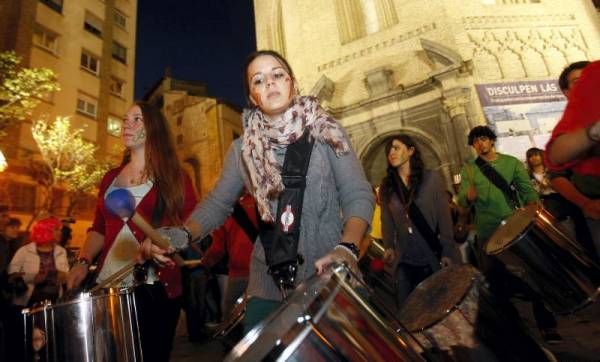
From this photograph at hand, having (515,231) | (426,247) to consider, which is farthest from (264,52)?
(426,247)

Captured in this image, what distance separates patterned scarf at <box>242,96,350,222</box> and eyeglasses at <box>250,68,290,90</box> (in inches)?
5.1

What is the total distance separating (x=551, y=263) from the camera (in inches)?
100

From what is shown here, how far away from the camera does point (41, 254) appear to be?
500 centimetres

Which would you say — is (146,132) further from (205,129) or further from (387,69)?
(205,129)

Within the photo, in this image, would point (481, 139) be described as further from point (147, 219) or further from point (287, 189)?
point (147, 219)

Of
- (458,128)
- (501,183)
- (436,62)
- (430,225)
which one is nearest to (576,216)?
(501,183)

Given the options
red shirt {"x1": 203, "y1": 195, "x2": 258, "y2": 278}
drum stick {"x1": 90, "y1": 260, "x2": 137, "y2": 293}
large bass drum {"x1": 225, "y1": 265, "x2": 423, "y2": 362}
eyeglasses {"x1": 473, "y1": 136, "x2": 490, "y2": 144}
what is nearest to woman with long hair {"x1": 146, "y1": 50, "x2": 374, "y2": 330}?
drum stick {"x1": 90, "y1": 260, "x2": 137, "y2": 293}

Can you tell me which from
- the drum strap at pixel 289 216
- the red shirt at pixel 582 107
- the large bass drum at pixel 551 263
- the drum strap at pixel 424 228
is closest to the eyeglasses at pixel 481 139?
the drum strap at pixel 424 228

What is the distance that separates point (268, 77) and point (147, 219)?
116cm

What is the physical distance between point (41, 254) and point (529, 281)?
19.0 ft

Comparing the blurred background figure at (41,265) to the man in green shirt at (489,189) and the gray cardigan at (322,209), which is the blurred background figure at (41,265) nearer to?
the gray cardigan at (322,209)

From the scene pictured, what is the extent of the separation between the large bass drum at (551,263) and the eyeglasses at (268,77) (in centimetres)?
205

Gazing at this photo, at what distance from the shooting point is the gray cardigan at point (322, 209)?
158 centimetres

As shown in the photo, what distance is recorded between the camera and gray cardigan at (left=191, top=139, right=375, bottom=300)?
158cm
